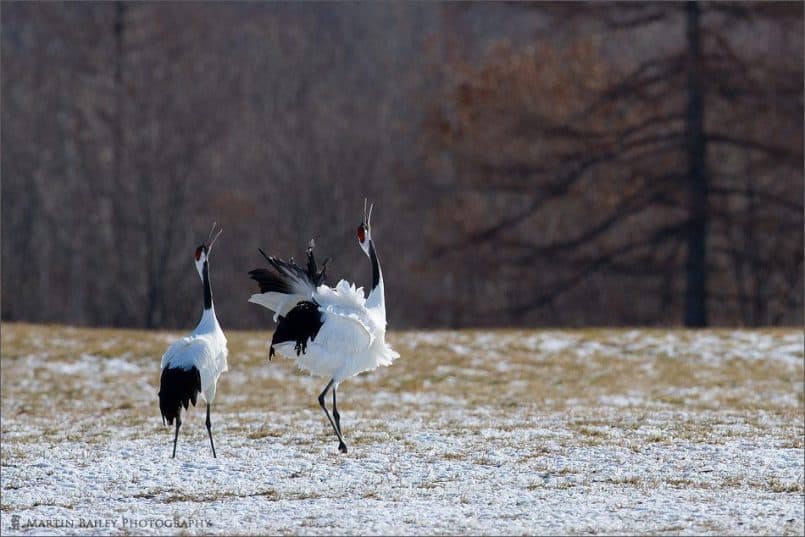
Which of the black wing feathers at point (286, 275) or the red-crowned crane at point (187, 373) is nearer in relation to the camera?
the red-crowned crane at point (187, 373)

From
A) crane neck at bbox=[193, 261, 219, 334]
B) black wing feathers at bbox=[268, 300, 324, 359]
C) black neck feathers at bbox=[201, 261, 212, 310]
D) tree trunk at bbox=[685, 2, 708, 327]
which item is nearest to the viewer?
black wing feathers at bbox=[268, 300, 324, 359]

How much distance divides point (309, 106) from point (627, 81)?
18936 millimetres

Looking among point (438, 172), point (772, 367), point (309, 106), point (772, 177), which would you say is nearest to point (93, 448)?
point (772, 367)

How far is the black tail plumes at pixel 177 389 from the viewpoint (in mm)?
10383

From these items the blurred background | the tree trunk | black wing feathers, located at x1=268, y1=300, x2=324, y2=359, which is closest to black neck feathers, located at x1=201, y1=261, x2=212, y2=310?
black wing feathers, located at x1=268, y1=300, x2=324, y2=359

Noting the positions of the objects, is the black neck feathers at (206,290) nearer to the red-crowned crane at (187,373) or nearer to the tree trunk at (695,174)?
the red-crowned crane at (187,373)

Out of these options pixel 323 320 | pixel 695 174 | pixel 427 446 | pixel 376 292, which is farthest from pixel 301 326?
pixel 695 174

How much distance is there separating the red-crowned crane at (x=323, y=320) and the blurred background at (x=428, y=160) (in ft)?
61.0

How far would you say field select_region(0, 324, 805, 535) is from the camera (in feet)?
26.7

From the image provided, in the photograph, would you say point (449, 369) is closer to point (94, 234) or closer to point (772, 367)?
point (772, 367)

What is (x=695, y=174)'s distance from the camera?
28.7 m

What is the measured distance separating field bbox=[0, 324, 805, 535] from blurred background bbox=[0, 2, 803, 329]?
10.1m

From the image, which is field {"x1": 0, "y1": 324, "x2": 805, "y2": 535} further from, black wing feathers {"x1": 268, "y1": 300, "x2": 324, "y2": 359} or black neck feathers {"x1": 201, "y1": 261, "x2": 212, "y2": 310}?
black neck feathers {"x1": 201, "y1": 261, "x2": 212, "y2": 310}

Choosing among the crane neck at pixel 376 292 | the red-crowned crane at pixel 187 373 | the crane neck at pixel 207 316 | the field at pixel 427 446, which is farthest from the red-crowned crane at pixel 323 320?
the field at pixel 427 446
